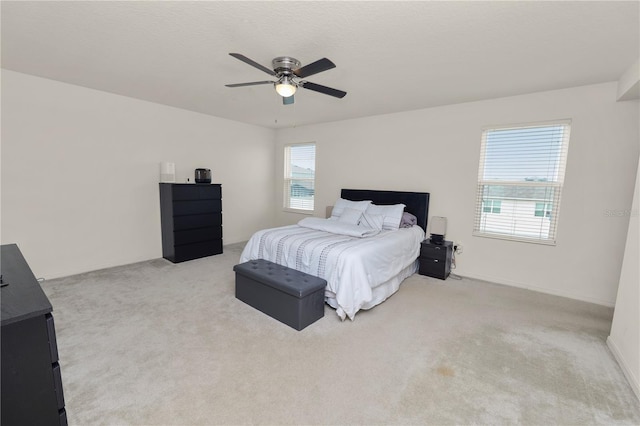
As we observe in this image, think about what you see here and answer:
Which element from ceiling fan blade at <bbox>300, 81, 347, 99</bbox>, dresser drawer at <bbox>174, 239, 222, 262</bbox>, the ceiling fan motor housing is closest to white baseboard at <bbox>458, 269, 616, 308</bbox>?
ceiling fan blade at <bbox>300, 81, 347, 99</bbox>

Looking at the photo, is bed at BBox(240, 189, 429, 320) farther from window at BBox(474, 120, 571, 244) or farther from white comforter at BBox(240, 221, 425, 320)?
window at BBox(474, 120, 571, 244)

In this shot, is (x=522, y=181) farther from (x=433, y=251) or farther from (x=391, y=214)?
(x=391, y=214)

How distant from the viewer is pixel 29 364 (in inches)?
42.2

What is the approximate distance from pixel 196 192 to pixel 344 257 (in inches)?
116

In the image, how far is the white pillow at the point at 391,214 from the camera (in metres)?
4.01

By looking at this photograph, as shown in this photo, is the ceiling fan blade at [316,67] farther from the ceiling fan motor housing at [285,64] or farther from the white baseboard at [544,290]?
the white baseboard at [544,290]

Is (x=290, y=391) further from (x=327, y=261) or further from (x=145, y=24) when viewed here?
(x=145, y=24)

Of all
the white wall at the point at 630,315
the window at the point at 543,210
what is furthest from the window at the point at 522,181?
the white wall at the point at 630,315

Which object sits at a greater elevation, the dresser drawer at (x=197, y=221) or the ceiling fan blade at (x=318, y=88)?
the ceiling fan blade at (x=318, y=88)

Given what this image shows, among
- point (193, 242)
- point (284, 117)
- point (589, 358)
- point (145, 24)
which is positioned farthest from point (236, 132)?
point (589, 358)

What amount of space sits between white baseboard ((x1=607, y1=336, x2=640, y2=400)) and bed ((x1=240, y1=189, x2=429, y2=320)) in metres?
1.82

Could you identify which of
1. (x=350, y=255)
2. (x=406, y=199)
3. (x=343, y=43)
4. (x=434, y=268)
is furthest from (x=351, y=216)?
(x=343, y=43)

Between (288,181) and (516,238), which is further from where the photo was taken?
(288,181)

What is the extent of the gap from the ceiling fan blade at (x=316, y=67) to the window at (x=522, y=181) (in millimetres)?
2712
